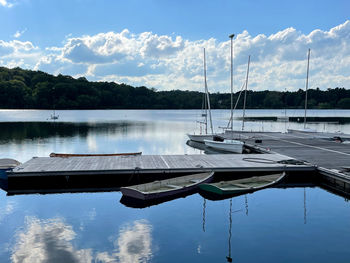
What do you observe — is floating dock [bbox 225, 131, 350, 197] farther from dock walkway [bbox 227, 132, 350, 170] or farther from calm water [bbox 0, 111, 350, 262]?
calm water [bbox 0, 111, 350, 262]

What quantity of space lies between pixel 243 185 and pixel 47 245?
38.1ft

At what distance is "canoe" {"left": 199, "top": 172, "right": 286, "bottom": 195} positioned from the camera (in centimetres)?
1924

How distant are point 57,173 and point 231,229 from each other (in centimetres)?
1140

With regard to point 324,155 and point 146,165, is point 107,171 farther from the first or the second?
point 324,155

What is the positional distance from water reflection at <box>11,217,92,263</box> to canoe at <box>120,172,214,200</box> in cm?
396

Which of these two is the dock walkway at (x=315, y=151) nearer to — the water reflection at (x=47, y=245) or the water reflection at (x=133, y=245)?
the water reflection at (x=133, y=245)

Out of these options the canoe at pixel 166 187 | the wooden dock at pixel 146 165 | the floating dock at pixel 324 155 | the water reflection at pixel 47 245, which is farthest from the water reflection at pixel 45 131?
the water reflection at pixel 47 245

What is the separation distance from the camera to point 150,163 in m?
23.7

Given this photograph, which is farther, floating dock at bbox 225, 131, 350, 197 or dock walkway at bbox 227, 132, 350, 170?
dock walkway at bbox 227, 132, 350, 170

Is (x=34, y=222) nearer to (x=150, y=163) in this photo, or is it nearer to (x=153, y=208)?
(x=153, y=208)

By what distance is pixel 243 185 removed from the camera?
20391 mm

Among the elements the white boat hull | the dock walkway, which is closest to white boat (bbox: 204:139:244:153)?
the dock walkway

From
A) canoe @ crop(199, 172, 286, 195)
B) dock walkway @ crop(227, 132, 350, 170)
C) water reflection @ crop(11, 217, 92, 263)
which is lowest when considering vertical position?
water reflection @ crop(11, 217, 92, 263)

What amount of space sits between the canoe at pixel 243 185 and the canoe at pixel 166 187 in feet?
2.68
